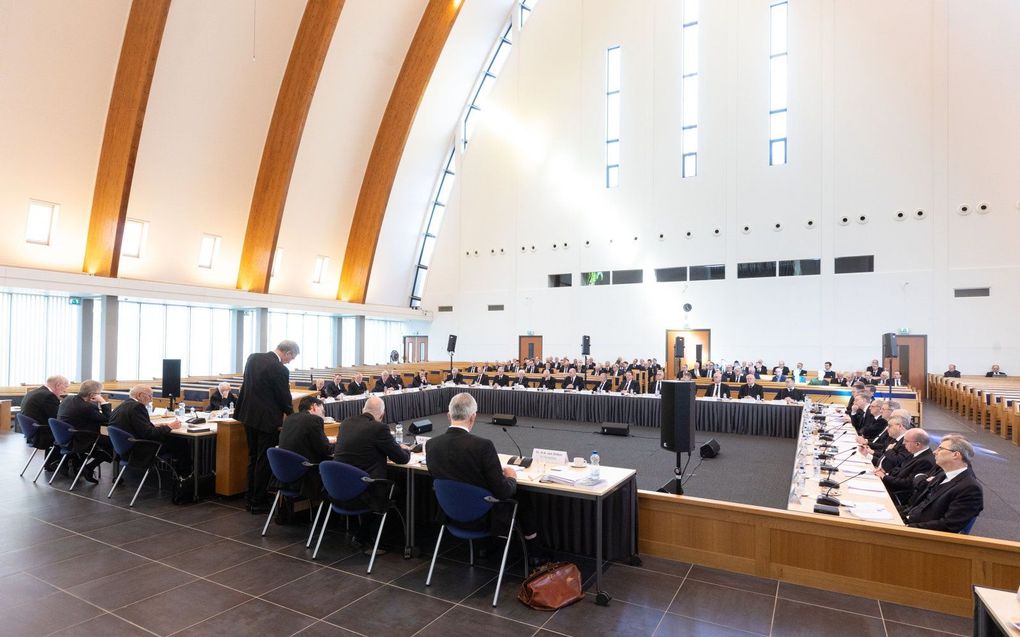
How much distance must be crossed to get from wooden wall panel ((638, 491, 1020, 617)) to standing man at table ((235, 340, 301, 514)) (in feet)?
11.1

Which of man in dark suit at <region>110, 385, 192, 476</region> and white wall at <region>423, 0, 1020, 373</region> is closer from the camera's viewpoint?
man in dark suit at <region>110, 385, 192, 476</region>

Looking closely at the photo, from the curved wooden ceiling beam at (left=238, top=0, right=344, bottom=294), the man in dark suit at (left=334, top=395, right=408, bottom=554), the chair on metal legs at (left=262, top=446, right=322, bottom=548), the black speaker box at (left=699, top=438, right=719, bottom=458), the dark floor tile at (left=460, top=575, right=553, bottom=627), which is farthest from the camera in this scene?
the curved wooden ceiling beam at (left=238, top=0, right=344, bottom=294)

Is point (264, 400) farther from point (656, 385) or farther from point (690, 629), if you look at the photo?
point (656, 385)

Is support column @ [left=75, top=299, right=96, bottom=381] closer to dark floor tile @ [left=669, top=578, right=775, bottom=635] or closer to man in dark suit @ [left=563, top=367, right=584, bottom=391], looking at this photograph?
man in dark suit @ [left=563, top=367, right=584, bottom=391]

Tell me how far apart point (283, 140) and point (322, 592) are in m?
14.2

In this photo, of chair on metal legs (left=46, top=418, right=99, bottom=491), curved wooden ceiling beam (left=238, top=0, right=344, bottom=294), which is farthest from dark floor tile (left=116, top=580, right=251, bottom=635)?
curved wooden ceiling beam (left=238, top=0, right=344, bottom=294)

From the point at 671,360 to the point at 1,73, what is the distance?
1772 cm

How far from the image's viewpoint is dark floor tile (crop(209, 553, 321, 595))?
11.6 ft

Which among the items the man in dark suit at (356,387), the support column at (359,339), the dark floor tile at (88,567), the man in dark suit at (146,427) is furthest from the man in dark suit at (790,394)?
the support column at (359,339)

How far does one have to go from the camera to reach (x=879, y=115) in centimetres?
1485

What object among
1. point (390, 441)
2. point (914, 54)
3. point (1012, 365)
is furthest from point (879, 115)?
point (390, 441)

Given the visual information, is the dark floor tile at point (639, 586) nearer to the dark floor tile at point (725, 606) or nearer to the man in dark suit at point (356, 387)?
the dark floor tile at point (725, 606)

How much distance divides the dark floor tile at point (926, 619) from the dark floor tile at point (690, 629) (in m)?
1.02

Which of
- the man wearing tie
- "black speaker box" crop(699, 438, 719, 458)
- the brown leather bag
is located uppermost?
the man wearing tie
